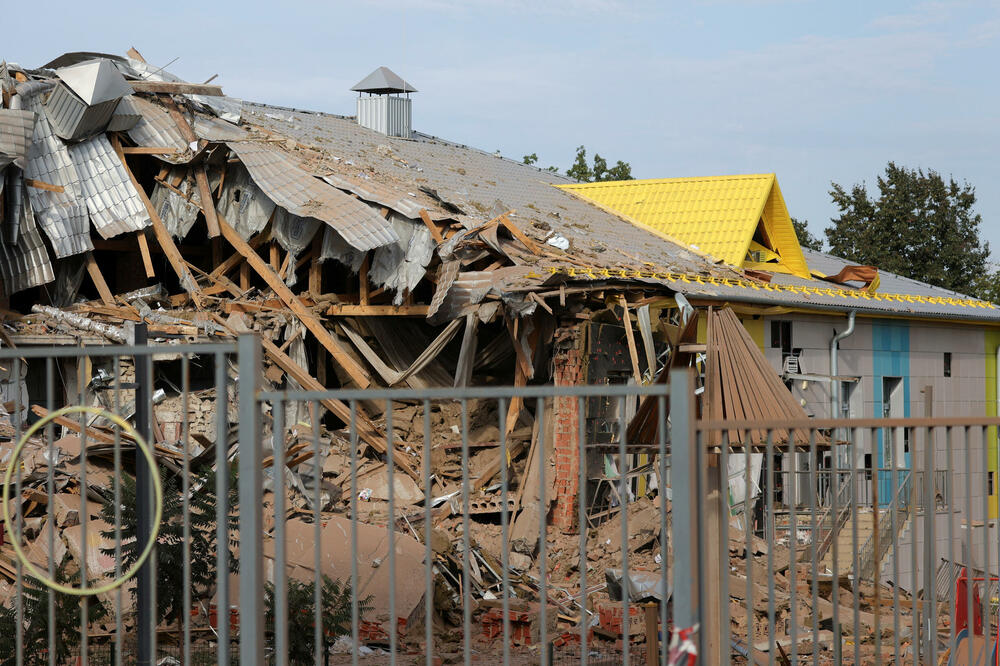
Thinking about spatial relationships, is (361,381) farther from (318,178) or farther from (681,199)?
(681,199)

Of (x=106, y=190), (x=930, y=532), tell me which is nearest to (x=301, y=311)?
(x=106, y=190)

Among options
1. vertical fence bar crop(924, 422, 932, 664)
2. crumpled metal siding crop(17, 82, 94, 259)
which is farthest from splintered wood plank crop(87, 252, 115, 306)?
vertical fence bar crop(924, 422, 932, 664)

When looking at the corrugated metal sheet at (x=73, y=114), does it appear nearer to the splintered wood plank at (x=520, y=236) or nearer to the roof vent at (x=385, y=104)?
the splintered wood plank at (x=520, y=236)

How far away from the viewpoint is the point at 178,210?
18.0m

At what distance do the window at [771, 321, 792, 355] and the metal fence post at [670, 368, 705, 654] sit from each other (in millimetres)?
13961

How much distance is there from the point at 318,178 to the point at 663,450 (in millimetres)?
13400

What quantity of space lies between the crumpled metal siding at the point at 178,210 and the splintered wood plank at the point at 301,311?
62 centimetres

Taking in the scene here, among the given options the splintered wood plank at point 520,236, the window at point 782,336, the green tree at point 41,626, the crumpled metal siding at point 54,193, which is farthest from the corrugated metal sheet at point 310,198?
the green tree at point 41,626

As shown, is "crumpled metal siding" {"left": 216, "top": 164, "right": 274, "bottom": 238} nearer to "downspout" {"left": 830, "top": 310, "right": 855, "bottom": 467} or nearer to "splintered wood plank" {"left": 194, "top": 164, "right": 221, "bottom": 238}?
"splintered wood plank" {"left": 194, "top": 164, "right": 221, "bottom": 238}

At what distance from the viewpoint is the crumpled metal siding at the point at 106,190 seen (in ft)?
57.6

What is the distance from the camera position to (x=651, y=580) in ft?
42.7

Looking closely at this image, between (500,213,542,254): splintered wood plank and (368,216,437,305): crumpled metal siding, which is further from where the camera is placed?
(368,216,437,305): crumpled metal siding

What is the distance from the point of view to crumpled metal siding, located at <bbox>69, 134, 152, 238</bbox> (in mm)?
17562

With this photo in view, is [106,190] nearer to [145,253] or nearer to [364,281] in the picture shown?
[145,253]
